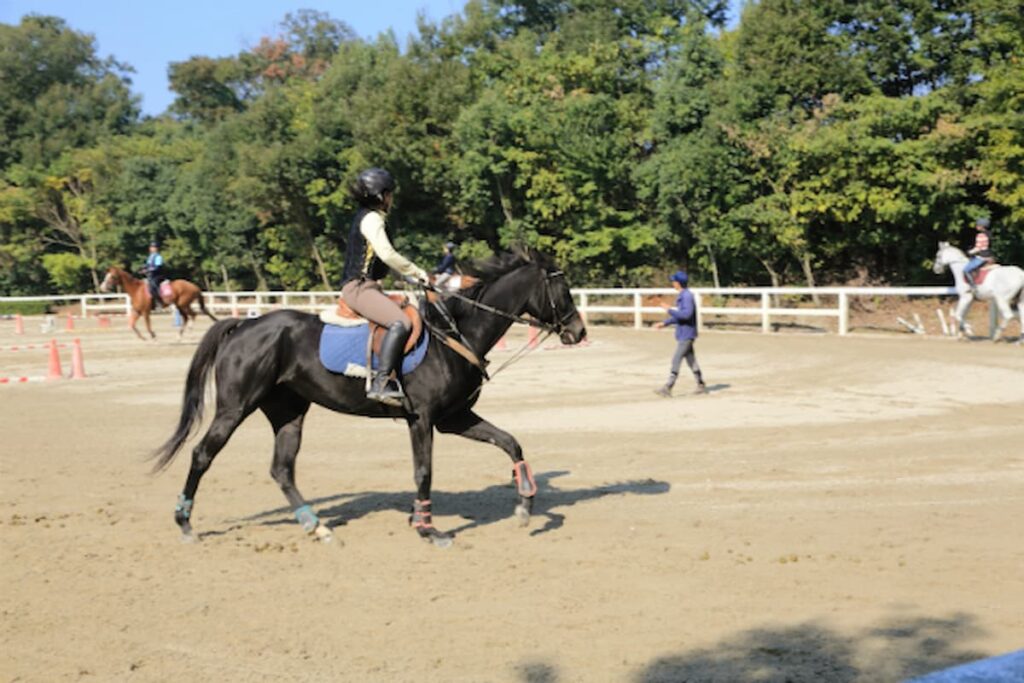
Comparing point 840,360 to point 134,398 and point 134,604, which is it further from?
point 134,604

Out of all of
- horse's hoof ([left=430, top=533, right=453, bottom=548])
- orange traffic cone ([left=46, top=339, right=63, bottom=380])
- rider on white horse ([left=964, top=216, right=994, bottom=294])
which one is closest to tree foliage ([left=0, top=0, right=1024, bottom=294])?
rider on white horse ([left=964, top=216, right=994, bottom=294])

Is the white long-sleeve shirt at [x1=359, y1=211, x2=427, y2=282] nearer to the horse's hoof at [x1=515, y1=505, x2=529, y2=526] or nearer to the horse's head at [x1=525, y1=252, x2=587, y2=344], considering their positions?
the horse's head at [x1=525, y1=252, x2=587, y2=344]

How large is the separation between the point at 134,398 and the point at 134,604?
13088mm

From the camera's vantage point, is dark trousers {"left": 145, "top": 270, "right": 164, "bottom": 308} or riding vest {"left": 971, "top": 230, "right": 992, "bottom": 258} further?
dark trousers {"left": 145, "top": 270, "right": 164, "bottom": 308}

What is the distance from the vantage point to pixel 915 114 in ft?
109

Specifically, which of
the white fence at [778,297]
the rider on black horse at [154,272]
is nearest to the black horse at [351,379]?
the white fence at [778,297]

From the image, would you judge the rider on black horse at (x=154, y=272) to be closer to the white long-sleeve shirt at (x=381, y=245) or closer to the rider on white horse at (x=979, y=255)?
the rider on white horse at (x=979, y=255)

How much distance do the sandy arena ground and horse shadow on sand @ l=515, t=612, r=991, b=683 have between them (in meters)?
0.02

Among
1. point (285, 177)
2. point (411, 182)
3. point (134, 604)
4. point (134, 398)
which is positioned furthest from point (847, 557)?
point (285, 177)

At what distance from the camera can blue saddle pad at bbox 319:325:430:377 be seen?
9.08 metres

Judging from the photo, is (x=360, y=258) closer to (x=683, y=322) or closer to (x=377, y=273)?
(x=377, y=273)

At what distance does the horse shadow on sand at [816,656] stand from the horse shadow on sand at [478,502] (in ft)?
10.7

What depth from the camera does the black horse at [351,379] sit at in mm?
9031

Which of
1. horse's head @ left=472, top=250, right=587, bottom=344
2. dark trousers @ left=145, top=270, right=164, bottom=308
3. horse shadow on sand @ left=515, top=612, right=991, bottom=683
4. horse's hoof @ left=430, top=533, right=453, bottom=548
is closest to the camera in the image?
horse shadow on sand @ left=515, top=612, right=991, bottom=683
